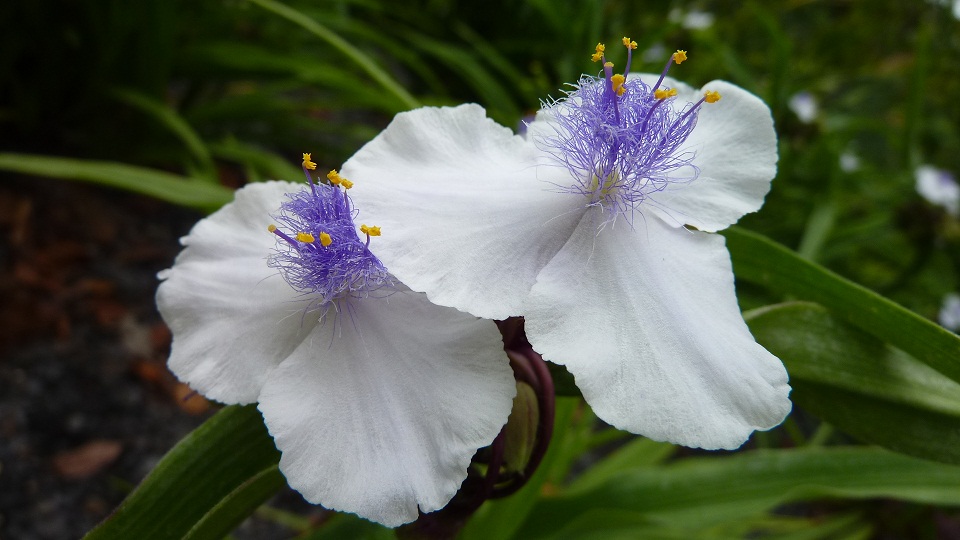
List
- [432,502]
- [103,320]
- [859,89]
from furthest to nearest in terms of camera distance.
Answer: [859,89] < [103,320] < [432,502]

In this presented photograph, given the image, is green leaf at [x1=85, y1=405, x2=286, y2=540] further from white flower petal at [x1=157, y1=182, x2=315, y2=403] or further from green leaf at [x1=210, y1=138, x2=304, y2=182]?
green leaf at [x1=210, y1=138, x2=304, y2=182]

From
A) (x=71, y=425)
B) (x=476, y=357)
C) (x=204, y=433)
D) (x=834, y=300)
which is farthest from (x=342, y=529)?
(x=71, y=425)

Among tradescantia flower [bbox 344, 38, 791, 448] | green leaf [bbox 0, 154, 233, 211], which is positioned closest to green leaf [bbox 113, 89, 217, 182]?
green leaf [bbox 0, 154, 233, 211]

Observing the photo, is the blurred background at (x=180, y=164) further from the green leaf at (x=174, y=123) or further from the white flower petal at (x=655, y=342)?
the white flower petal at (x=655, y=342)

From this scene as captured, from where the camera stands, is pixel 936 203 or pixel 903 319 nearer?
pixel 903 319

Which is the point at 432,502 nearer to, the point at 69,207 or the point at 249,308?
the point at 249,308

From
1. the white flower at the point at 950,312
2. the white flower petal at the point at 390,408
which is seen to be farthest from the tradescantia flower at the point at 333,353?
the white flower at the point at 950,312

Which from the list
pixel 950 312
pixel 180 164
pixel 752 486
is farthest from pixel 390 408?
pixel 950 312
